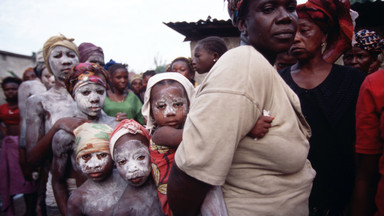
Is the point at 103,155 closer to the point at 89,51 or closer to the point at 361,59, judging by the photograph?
the point at 89,51

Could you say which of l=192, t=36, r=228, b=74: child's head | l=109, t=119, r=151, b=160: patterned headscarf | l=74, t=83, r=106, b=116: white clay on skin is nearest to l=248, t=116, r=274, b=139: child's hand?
l=109, t=119, r=151, b=160: patterned headscarf

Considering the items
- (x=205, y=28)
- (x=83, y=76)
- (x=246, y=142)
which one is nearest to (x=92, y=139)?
(x=83, y=76)

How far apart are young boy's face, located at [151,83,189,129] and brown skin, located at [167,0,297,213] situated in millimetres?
684

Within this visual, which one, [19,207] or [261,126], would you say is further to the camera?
[19,207]

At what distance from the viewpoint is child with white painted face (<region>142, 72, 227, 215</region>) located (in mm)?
1472

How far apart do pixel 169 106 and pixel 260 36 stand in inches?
32.6

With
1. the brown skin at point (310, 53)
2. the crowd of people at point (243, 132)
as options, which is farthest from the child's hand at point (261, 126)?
the brown skin at point (310, 53)

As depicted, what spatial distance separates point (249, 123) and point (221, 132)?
0.13 m

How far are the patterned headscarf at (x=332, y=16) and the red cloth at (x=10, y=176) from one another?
16.3 feet

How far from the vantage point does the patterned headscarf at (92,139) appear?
1.70 meters

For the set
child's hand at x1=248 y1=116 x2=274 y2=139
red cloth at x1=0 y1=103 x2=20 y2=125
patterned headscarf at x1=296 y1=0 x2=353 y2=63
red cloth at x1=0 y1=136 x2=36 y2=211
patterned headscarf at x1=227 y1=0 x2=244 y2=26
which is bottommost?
red cloth at x1=0 y1=136 x2=36 y2=211

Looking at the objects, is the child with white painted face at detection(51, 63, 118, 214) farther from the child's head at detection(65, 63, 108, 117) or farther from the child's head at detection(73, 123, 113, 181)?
the child's head at detection(73, 123, 113, 181)

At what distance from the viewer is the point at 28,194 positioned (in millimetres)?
4008

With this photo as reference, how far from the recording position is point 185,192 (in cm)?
96
